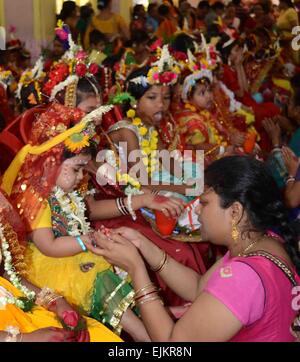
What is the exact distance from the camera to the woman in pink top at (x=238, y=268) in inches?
75.1

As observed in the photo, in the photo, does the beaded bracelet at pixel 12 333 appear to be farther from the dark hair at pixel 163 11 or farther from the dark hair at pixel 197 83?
the dark hair at pixel 163 11

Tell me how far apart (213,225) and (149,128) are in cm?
193

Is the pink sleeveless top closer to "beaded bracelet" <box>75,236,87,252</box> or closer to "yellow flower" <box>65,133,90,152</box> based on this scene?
"beaded bracelet" <box>75,236,87,252</box>

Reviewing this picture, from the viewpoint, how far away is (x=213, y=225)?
6.99 ft

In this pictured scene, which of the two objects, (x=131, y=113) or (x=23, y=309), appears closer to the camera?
(x=23, y=309)

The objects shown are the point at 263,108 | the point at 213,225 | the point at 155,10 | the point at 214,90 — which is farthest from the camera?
the point at 155,10

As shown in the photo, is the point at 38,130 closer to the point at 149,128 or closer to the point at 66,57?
the point at 66,57

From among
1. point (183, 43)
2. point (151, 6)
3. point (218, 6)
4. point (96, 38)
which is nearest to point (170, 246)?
point (183, 43)

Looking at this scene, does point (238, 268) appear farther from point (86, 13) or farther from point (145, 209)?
point (86, 13)

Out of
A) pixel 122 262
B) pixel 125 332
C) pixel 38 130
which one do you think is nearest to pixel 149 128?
pixel 38 130

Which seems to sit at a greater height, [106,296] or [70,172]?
[70,172]

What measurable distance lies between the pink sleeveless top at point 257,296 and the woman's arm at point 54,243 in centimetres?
78

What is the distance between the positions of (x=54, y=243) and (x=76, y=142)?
393 millimetres

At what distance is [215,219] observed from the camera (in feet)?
6.97
